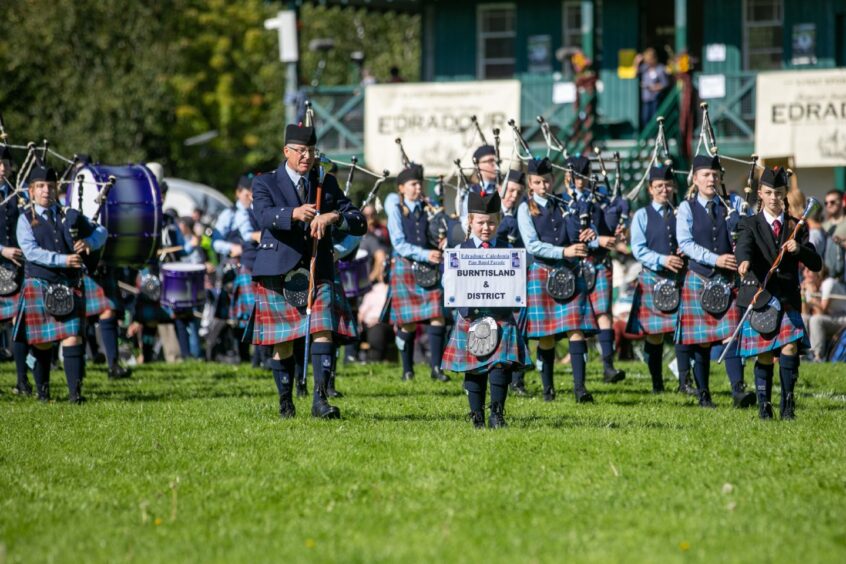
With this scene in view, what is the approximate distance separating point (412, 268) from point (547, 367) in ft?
6.84

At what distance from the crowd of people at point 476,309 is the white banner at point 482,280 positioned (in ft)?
0.39

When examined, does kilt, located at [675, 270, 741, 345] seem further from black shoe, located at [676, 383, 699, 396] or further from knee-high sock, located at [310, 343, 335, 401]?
knee-high sock, located at [310, 343, 335, 401]

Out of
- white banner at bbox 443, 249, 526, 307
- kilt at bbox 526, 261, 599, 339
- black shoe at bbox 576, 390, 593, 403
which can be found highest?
white banner at bbox 443, 249, 526, 307

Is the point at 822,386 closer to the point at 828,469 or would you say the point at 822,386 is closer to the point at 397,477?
the point at 828,469

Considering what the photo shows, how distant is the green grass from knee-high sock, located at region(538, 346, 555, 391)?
0.53m

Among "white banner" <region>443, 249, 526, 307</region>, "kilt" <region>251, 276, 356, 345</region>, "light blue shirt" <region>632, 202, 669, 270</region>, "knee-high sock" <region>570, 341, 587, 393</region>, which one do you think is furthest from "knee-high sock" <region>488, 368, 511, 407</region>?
"light blue shirt" <region>632, 202, 669, 270</region>

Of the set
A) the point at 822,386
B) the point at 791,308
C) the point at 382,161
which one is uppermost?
the point at 382,161

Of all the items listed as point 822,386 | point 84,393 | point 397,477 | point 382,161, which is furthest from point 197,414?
point 382,161

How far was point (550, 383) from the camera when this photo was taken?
32.2 feet

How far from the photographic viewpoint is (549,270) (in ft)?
32.4

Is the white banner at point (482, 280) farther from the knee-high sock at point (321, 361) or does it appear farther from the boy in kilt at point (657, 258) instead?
the boy in kilt at point (657, 258)

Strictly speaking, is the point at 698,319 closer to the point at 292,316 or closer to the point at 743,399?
the point at 743,399

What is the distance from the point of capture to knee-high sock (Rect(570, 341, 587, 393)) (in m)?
9.60

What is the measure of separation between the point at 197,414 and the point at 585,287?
2.82 metres
